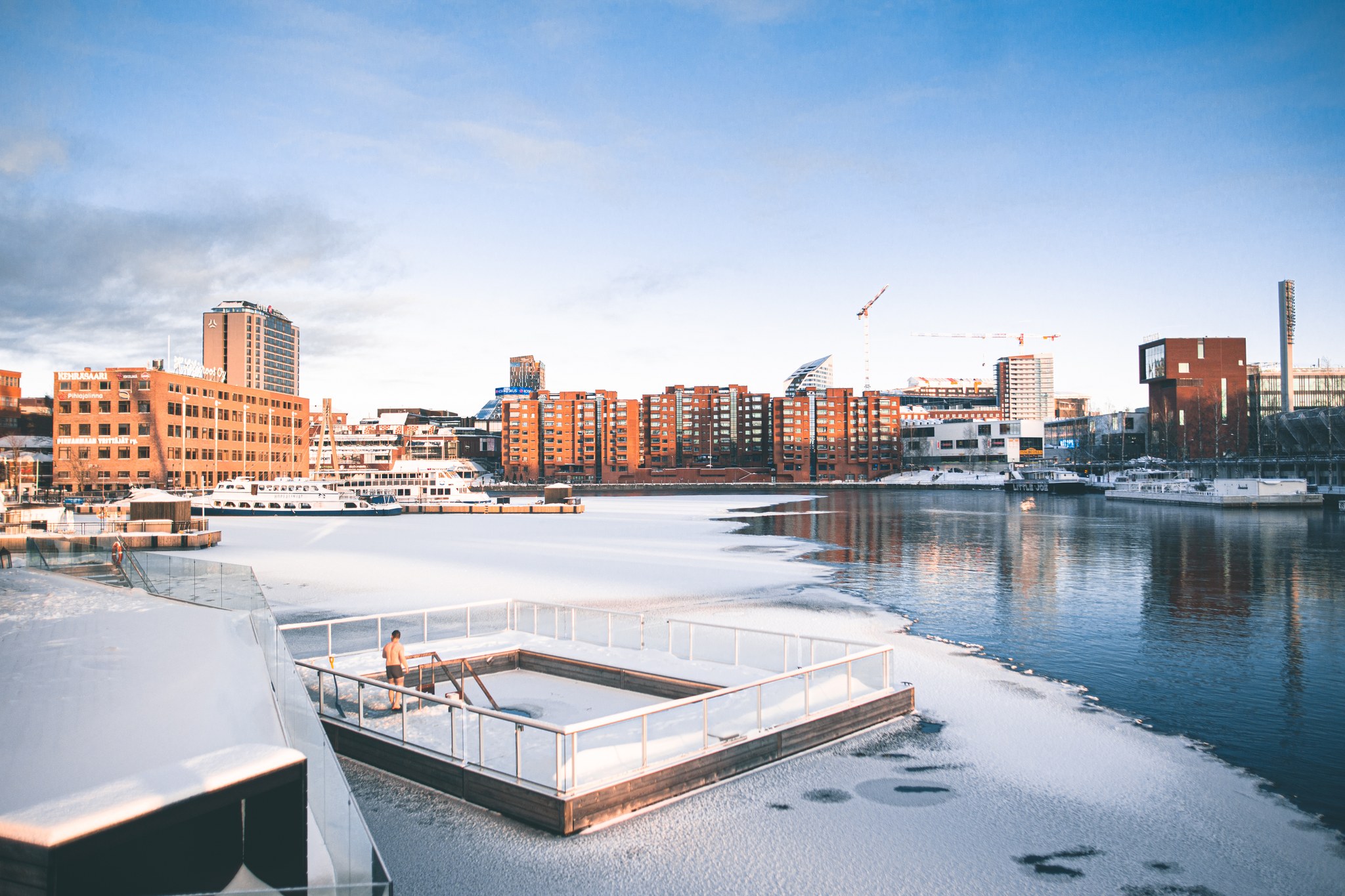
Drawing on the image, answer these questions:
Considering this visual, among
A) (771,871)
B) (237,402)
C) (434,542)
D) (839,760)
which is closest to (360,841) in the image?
(771,871)

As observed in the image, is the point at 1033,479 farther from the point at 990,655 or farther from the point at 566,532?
the point at 990,655

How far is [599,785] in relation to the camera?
10.3 metres

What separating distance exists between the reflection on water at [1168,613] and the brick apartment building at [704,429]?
13214cm

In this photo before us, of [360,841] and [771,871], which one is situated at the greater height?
[360,841]

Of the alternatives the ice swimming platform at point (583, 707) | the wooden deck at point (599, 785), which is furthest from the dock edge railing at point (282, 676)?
the ice swimming platform at point (583, 707)

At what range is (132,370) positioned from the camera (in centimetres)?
9456

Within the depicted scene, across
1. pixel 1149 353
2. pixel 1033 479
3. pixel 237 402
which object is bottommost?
pixel 1033 479

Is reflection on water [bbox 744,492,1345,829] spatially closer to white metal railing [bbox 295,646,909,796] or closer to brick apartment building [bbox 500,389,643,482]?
white metal railing [bbox 295,646,909,796]

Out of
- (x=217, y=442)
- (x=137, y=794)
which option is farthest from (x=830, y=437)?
(x=137, y=794)

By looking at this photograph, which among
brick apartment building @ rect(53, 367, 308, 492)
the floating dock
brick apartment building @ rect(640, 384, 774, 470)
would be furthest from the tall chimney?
brick apartment building @ rect(53, 367, 308, 492)

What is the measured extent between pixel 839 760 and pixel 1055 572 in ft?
86.6

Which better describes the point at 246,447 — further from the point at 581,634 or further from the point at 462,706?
the point at 462,706

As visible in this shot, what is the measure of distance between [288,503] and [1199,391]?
16207 cm

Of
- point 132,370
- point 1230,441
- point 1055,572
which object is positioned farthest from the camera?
point 1230,441
